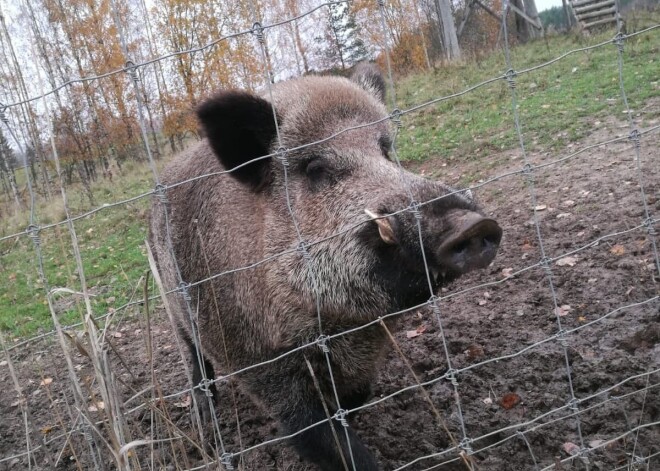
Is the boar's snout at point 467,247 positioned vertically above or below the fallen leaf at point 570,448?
above

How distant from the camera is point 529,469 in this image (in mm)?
2496

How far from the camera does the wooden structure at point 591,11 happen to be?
15.5m

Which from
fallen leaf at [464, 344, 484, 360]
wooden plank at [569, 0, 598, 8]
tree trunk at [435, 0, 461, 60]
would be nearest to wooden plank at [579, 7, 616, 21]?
wooden plank at [569, 0, 598, 8]

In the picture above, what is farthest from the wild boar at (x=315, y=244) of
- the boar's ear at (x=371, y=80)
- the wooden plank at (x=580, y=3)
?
the wooden plank at (x=580, y=3)

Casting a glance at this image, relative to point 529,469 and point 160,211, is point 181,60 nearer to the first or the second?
point 160,211

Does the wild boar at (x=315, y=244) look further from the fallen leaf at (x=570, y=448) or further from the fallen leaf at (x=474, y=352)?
the fallen leaf at (x=570, y=448)

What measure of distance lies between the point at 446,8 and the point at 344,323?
16899 millimetres

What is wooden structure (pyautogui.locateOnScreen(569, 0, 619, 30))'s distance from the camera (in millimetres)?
15485

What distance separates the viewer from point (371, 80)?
11.2ft

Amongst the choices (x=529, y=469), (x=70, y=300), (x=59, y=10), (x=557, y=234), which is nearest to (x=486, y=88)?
(x=557, y=234)

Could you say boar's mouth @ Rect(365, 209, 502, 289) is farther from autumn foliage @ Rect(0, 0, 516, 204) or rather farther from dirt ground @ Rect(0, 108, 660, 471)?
autumn foliage @ Rect(0, 0, 516, 204)

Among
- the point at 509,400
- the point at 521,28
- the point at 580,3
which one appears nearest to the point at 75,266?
the point at 509,400

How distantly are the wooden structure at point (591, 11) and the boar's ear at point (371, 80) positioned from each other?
14.2m

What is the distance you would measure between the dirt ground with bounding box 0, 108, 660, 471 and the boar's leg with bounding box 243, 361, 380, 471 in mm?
374
